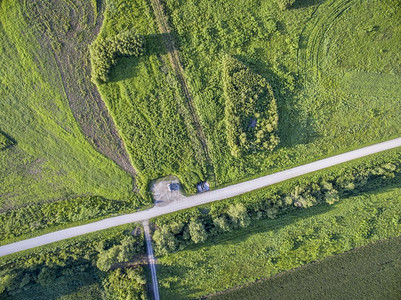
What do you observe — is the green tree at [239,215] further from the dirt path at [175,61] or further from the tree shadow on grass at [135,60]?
the tree shadow on grass at [135,60]

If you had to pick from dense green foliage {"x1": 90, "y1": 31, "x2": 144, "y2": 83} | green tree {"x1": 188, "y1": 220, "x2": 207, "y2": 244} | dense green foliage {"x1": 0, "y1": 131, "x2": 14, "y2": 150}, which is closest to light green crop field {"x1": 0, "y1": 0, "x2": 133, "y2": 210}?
dense green foliage {"x1": 0, "y1": 131, "x2": 14, "y2": 150}

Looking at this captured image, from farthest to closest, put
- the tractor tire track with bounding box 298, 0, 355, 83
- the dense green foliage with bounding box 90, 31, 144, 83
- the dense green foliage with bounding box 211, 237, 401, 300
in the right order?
the dense green foliage with bounding box 211, 237, 401, 300 < the tractor tire track with bounding box 298, 0, 355, 83 < the dense green foliage with bounding box 90, 31, 144, 83

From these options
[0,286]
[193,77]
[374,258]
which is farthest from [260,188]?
[0,286]

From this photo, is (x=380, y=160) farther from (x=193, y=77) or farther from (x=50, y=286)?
(x=50, y=286)

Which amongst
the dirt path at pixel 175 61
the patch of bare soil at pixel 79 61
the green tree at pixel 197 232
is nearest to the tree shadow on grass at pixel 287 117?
the dirt path at pixel 175 61

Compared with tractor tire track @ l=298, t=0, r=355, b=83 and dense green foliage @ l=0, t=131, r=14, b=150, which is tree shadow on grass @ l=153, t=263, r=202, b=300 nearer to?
dense green foliage @ l=0, t=131, r=14, b=150
